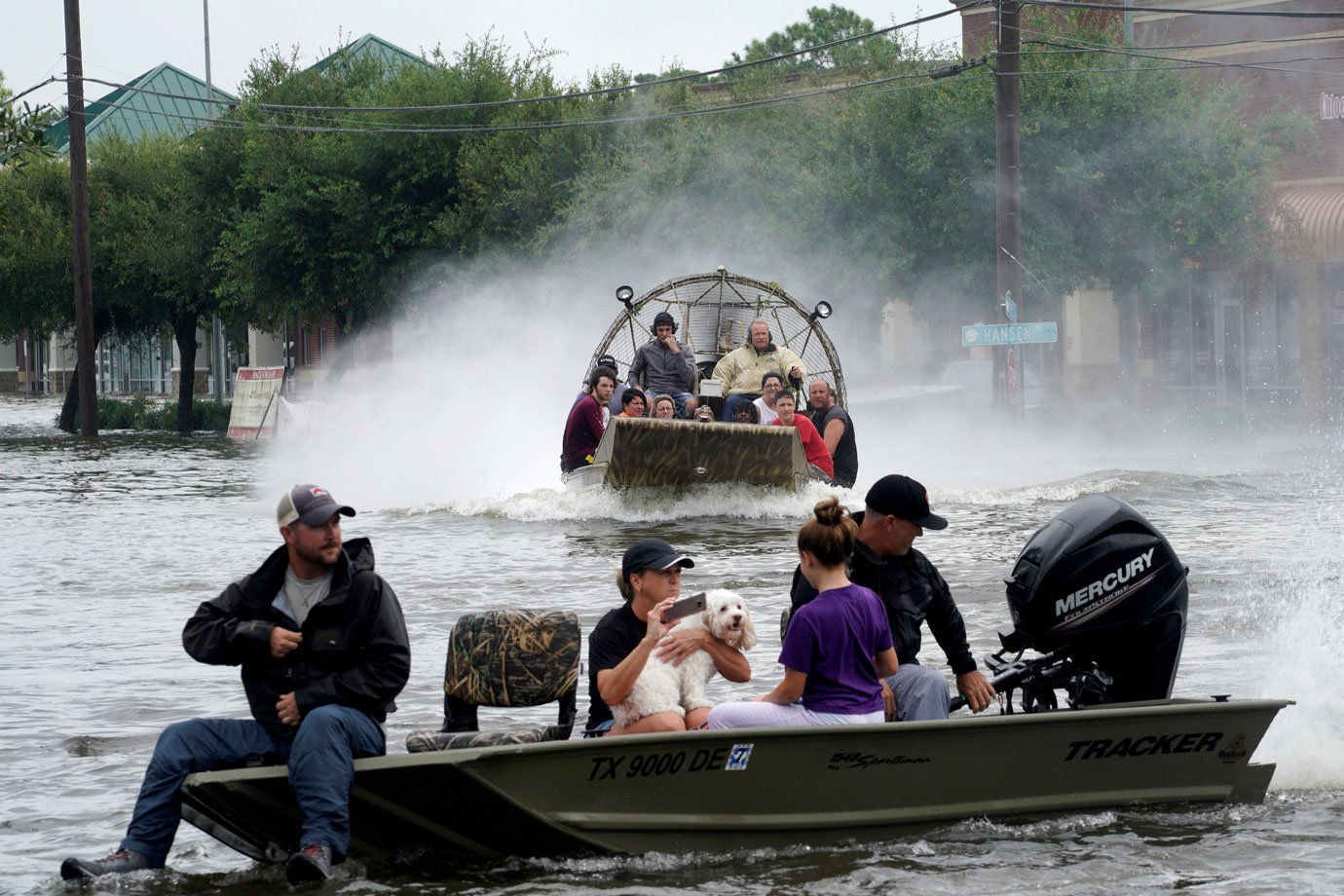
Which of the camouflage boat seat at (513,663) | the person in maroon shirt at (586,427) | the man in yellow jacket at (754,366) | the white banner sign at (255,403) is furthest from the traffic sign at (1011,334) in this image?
the white banner sign at (255,403)

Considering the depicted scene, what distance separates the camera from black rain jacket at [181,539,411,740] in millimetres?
6020

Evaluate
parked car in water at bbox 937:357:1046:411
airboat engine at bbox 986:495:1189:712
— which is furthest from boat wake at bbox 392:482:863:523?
airboat engine at bbox 986:495:1189:712

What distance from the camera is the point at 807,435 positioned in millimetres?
17781

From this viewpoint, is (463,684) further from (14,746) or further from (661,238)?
(661,238)

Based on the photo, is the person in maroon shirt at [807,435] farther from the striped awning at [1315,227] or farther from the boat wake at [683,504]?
the striped awning at [1315,227]

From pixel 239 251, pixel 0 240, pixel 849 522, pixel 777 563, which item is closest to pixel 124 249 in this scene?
pixel 0 240

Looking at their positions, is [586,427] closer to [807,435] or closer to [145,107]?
[807,435]

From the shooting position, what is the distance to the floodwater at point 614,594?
6.28 m

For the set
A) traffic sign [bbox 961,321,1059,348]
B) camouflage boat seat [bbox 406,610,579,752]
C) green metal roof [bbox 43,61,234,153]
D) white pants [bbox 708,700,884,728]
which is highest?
green metal roof [bbox 43,61,234,153]

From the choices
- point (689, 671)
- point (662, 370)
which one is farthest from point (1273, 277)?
point (689, 671)

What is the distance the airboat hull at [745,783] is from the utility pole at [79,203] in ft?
114

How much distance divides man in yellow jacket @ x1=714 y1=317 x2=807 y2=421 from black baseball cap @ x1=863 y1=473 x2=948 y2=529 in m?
13.1

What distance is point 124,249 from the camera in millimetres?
45312

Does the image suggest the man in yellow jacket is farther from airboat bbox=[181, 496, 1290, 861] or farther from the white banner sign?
the white banner sign
